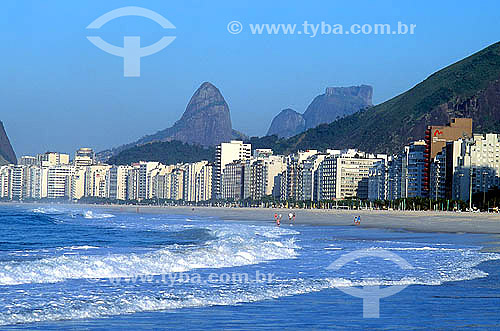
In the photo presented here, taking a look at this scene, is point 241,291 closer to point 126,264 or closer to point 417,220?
point 126,264

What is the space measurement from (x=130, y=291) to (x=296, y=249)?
46.9 ft

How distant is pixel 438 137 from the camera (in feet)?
497

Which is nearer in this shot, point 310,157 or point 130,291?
point 130,291

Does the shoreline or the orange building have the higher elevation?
the orange building

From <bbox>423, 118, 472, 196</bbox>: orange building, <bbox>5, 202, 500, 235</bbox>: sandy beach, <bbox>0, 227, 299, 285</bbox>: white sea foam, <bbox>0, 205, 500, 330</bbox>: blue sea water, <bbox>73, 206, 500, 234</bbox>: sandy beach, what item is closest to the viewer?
<bbox>0, 205, 500, 330</bbox>: blue sea water

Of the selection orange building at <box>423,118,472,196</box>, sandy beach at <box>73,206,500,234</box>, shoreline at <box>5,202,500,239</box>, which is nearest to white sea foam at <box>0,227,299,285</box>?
shoreline at <box>5,202,500,239</box>

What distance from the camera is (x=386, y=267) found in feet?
73.5

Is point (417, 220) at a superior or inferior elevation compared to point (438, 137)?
inferior

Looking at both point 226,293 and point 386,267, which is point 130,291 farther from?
point 386,267

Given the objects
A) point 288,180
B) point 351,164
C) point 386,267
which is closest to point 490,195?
point 351,164

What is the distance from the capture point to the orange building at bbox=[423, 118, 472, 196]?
14475 cm

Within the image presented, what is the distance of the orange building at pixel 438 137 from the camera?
475 feet

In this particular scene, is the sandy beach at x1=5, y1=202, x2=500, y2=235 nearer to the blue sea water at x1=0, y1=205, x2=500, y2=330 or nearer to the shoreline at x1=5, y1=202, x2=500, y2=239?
the shoreline at x1=5, y1=202, x2=500, y2=239

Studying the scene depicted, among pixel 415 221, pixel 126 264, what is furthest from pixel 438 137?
pixel 126 264
